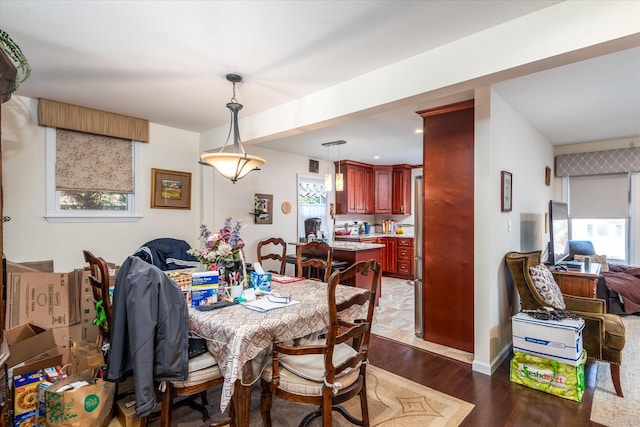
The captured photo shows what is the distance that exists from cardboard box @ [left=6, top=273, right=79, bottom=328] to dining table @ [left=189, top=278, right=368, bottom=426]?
1.45 metres

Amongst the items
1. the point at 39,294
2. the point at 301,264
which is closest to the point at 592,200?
the point at 301,264

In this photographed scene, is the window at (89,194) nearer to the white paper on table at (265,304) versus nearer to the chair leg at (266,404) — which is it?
the white paper on table at (265,304)

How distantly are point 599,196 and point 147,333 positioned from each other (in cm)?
613

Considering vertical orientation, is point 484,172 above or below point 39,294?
above

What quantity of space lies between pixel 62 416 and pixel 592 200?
6581 millimetres

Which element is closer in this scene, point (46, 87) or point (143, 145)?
point (46, 87)

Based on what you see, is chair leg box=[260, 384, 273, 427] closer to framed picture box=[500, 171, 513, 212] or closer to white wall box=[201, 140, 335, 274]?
framed picture box=[500, 171, 513, 212]

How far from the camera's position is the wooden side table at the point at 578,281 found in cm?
316

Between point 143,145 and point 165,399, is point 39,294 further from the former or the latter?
point 143,145

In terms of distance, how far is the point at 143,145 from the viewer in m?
3.83

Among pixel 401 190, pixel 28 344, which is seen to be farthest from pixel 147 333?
pixel 401 190

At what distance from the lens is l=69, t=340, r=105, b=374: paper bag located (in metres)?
2.31

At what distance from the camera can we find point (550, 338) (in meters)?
2.35

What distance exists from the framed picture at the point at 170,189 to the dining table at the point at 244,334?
2.45 meters
